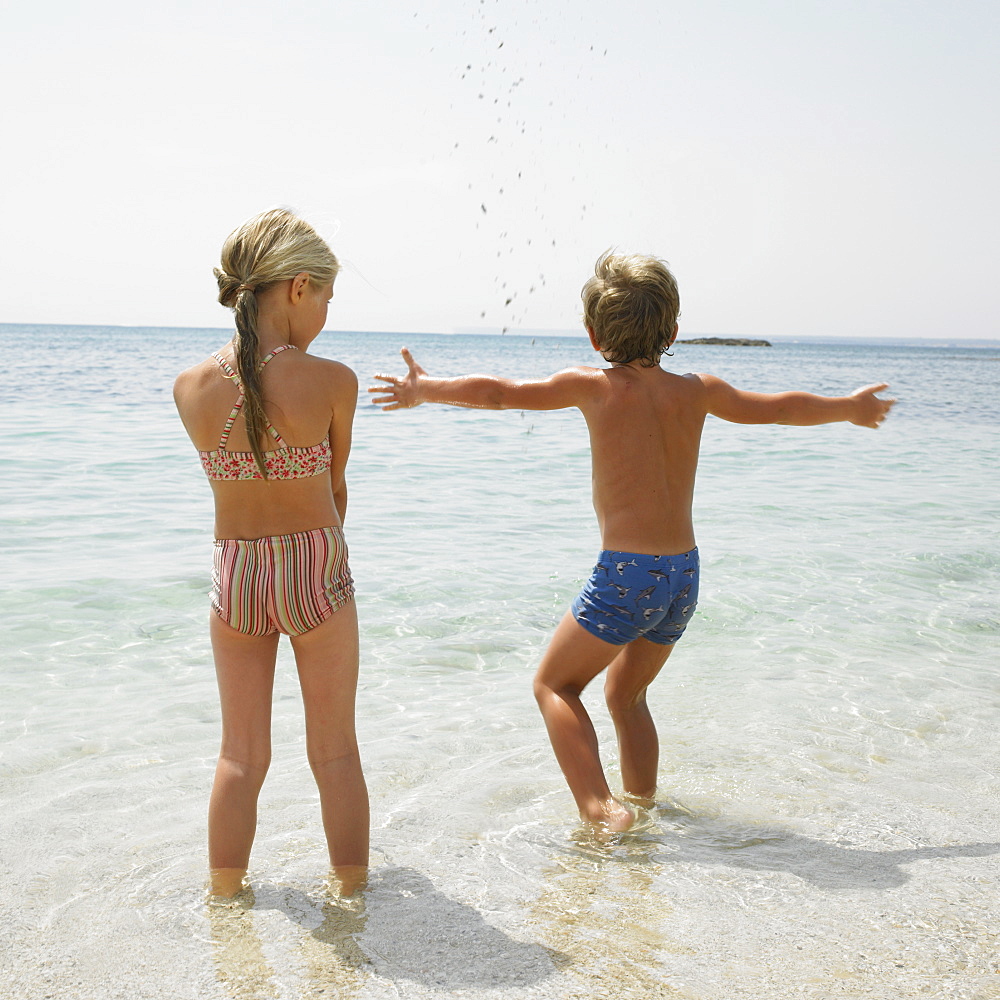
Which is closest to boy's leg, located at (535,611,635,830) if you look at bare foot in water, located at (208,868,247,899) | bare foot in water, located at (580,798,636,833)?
bare foot in water, located at (580,798,636,833)

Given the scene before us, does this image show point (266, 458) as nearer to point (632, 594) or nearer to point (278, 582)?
point (278, 582)

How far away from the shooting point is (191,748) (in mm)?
3928

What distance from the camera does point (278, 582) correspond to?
8.17 ft

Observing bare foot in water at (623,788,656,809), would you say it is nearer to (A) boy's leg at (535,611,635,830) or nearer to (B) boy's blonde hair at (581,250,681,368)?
(A) boy's leg at (535,611,635,830)

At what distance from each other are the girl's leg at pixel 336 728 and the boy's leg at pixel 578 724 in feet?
2.32

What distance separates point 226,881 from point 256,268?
1688 millimetres

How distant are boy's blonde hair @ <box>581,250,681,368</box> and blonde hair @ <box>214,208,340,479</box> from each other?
957 millimetres

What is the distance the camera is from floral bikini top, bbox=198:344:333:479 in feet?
7.98

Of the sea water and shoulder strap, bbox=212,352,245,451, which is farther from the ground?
shoulder strap, bbox=212,352,245,451

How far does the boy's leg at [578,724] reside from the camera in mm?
3049

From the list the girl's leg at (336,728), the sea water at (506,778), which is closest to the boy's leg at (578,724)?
the sea water at (506,778)

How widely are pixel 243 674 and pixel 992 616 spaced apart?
5.22 meters

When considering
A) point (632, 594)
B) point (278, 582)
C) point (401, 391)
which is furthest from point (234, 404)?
point (632, 594)

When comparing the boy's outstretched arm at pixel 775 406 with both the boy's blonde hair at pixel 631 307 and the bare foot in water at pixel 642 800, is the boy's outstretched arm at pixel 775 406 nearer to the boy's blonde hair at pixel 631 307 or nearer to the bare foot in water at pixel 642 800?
the boy's blonde hair at pixel 631 307
